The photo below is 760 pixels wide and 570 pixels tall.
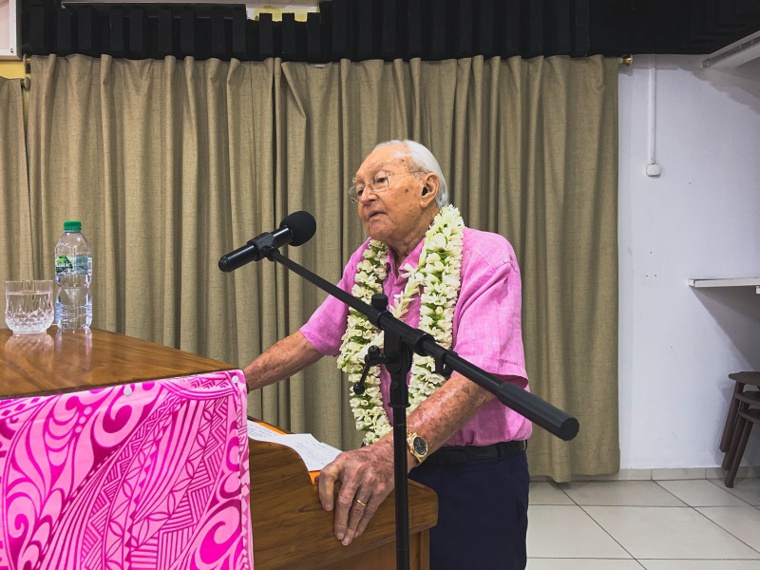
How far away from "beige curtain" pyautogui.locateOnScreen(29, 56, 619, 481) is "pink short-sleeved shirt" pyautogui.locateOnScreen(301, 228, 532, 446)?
1985 millimetres

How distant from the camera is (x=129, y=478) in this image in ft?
2.43

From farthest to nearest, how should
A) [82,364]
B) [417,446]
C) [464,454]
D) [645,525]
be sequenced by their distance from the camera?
[645,525]
[464,454]
[417,446]
[82,364]

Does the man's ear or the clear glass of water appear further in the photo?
the man's ear

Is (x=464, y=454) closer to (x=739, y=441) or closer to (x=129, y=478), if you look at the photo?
(x=129, y=478)

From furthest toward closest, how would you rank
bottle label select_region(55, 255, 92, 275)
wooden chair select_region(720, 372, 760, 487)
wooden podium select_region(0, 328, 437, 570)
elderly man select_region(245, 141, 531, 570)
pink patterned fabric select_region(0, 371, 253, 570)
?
wooden chair select_region(720, 372, 760, 487) → bottle label select_region(55, 255, 92, 275) → elderly man select_region(245, 141, 531, 570) → wooden podium select_region(0, 328, 437, 570) → pink patterned fabric select_region(0, 371, 253, 570)

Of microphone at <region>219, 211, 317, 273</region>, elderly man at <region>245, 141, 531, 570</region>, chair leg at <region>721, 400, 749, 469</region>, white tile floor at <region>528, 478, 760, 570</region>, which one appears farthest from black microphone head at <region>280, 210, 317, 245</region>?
chair leg at <region>721, 400, 749, 469</region>

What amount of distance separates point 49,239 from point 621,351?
10.5ft

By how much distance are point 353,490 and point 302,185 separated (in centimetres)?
279

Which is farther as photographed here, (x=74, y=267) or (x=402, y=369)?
(x=74, y=267)

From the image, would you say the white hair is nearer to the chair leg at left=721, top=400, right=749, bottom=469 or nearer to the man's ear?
the man's ear

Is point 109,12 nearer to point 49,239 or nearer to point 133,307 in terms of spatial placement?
point 49,239

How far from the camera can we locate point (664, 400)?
156 inches

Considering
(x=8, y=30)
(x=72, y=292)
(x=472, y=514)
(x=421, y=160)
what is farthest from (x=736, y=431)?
(x=8, y=30)

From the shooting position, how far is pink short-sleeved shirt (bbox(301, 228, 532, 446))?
4.65 feet
